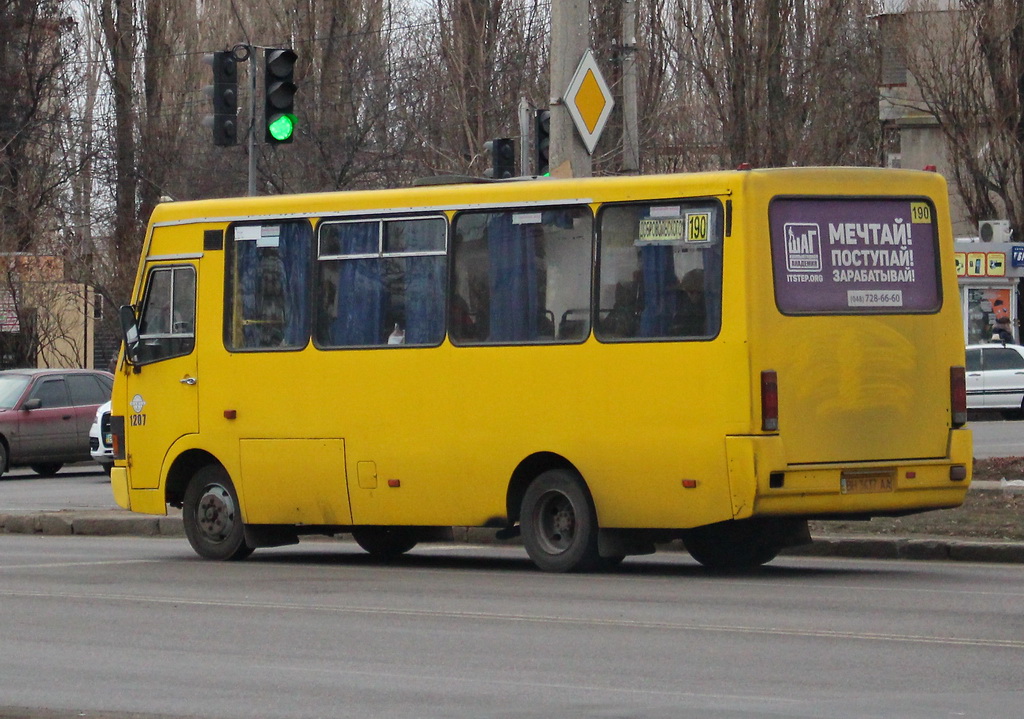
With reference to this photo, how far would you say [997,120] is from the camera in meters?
43.4

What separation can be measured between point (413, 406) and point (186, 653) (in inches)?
190

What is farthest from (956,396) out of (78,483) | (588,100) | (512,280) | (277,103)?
(78,483)

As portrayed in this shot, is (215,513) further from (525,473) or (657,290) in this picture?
(657,290)

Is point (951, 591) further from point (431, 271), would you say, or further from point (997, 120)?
point (997, 120)

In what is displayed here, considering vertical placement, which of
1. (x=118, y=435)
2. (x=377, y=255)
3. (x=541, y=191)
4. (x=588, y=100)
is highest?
(x=588, y=100)

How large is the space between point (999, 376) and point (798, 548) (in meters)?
22.4

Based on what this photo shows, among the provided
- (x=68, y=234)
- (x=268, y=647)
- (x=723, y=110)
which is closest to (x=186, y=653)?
(x=268, y=647)

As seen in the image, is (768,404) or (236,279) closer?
(768,404)

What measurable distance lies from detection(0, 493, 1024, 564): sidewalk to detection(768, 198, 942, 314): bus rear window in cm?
224

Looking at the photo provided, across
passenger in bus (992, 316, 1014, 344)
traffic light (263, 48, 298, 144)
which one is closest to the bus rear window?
traffic light (263, 48, 298, 144)

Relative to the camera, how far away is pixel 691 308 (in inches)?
512

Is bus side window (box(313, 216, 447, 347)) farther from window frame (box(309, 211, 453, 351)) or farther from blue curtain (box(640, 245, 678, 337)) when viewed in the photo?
blue curtain (box(640, 245, 678, 337))

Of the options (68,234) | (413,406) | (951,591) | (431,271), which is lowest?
(951,591)

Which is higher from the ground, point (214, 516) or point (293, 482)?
point (293, 482)
